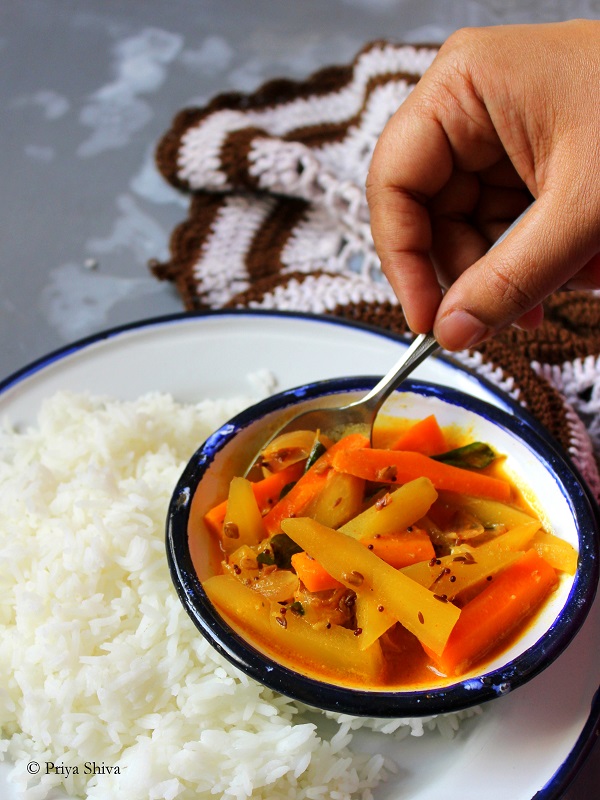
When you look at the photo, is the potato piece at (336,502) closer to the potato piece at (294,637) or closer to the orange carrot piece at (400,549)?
the orange carrot piece at (400,549)

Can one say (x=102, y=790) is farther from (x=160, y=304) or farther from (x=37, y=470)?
Answer: (x=160, y=304)

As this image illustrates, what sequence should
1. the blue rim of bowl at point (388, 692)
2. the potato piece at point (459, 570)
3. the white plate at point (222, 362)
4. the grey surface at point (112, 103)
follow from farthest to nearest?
the grey surface at point (112, 103), the white plate at point (222, 362), the potato piece at point (459, 570), the blue rim of bowl at point (388, 692)

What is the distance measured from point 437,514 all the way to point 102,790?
79cm

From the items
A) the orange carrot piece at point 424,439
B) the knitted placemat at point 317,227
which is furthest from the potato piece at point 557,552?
the knitted placemat at point 317,227

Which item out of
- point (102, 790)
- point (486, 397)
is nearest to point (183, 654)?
point (102, 790)

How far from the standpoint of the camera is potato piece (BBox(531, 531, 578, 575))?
1.46 meters

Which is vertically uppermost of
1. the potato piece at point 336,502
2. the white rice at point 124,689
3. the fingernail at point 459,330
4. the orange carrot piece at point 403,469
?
the fingernail at point 459,330

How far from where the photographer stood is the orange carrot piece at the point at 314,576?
4.56 feet

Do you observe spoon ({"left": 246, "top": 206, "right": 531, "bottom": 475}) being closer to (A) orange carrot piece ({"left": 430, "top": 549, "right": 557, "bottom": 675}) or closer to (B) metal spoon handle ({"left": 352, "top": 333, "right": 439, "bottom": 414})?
(B) metal spoon handle ({"left": 352, "top": 333, "right": 439, "bottom": 414})

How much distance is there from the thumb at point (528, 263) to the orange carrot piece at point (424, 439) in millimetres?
290

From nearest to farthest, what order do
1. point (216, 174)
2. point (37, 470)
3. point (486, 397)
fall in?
point (37, 470) → point (486, 397) → point (216, 174)

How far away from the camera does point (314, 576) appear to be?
1389 millimetres

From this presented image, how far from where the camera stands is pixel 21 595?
1573 millimetres

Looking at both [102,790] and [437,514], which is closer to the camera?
[102,790]
